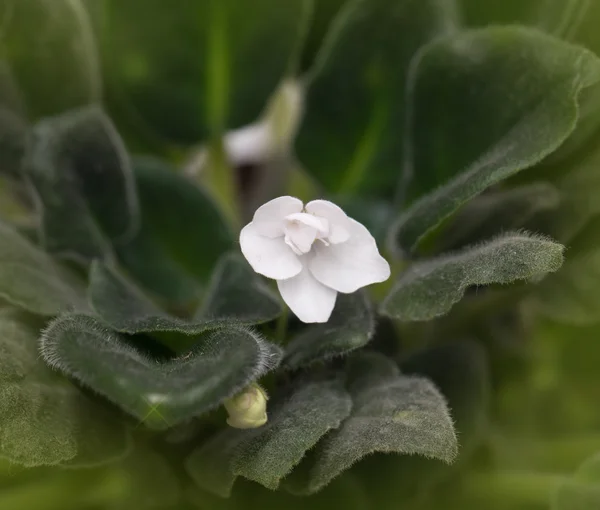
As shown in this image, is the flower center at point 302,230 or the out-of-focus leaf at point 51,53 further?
the out-of-focus leaf at point 51,53

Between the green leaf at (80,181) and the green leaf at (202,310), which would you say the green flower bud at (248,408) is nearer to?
the green leaf at (202,310)

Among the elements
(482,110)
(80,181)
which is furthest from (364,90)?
(80,181)

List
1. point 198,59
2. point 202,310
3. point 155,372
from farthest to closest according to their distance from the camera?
point 198,59 < point 202,310 < point 155,372

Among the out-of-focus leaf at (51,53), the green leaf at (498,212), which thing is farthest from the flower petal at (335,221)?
the out-of-focus leaf at (51,53)

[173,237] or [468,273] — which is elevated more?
[468,273]

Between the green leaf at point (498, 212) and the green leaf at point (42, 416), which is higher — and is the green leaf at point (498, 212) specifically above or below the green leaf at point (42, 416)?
above

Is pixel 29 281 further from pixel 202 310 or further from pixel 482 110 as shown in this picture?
pixel 482 110

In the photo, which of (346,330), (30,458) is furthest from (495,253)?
(30,458)
